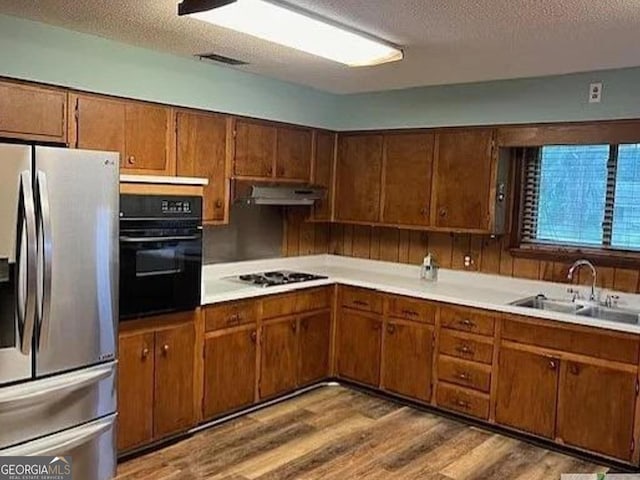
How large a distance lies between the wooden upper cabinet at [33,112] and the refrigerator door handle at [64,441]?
1467 millimetres

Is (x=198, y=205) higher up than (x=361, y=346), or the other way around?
(x=198, y=205)

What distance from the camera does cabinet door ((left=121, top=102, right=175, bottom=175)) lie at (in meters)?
3.46

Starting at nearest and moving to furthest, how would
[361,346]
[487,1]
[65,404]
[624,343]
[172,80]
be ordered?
[487,1]
[65,404]
[624,343]
[172,80]
[361,346]

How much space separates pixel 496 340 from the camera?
12.5ft

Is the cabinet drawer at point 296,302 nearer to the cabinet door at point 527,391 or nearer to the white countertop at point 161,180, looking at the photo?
the white countertop at point 161,180

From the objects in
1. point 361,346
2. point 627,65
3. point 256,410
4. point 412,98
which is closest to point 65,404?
point 256,410

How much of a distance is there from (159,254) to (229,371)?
99cm

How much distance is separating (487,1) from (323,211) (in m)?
2.75

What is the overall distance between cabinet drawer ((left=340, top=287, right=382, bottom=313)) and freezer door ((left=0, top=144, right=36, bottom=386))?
246cm

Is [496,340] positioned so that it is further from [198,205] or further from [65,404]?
[65,404]

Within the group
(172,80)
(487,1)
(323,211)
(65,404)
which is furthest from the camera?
(323,211)

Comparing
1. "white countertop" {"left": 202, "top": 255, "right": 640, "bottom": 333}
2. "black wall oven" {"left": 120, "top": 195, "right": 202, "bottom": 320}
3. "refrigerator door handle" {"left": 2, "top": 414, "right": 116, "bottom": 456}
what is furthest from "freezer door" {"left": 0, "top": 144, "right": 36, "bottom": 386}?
"white countertop" {"left": 202, "top": 255, "right": 640, "bottom": 333}

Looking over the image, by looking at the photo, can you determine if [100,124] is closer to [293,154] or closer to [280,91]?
[280,91]

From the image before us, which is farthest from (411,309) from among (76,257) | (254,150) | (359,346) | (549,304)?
(76,257)
